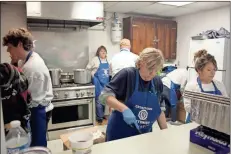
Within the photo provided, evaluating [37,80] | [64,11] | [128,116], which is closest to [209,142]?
[128,116]

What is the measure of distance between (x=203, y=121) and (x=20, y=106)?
97 centimetres

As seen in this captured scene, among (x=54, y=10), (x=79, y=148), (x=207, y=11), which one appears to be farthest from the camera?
(x=207, y=11)

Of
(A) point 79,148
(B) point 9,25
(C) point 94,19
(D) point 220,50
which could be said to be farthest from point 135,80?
(B) point 9,25

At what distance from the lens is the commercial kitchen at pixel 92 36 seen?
271 centimetres

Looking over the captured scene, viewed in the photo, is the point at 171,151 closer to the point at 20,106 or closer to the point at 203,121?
the point at 203,121

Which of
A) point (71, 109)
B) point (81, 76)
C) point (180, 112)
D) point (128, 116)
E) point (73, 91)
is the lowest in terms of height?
point (180, 112)

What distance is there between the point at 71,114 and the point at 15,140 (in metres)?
2.18

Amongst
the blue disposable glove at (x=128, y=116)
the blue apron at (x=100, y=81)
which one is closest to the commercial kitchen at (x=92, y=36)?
the blue apron at (x=100, y=81)

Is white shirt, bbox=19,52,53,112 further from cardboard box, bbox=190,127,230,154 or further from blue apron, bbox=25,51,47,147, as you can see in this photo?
cardboard box, bbox=190,127,230,154

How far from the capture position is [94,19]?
112 inches

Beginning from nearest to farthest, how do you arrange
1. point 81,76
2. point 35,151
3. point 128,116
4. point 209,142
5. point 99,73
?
point 35,151 < point 209,142 < point 128,116 < point 81,76 < point 99,73

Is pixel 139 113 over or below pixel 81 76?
below

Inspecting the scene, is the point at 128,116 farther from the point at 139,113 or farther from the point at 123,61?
the point at 123,61

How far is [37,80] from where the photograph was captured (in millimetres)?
1607
